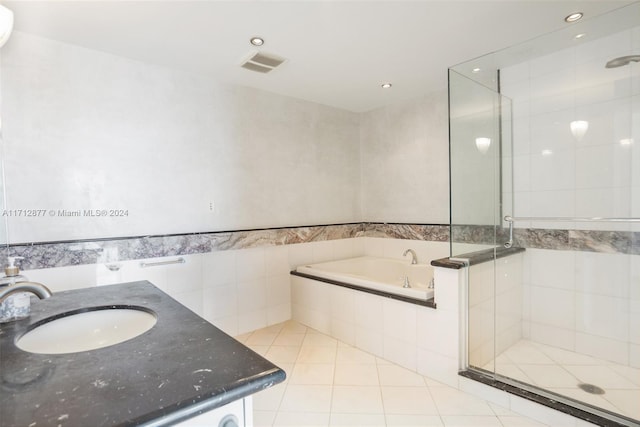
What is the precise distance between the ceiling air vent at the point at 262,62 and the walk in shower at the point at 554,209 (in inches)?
53.1

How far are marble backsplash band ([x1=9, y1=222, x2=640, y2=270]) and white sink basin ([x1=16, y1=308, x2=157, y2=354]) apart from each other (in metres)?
1.24

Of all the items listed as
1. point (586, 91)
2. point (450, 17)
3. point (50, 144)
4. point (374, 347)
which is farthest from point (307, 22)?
point (374, 347)

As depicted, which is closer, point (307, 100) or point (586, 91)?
point (586, 91)

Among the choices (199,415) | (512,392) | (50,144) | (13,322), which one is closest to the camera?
(199,415)

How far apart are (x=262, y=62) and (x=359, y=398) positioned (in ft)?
8.15

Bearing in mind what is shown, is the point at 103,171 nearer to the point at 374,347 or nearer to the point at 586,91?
the point at 374,347

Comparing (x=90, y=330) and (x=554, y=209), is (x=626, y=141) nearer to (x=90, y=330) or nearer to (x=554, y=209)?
(x=554, y=209)

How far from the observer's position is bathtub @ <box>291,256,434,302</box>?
8.01 ft

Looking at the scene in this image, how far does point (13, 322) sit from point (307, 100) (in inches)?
119

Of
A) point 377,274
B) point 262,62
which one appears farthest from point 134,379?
point 377,274

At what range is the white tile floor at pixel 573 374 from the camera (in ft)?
5.81

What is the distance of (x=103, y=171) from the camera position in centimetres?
234

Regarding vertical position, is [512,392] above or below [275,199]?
below

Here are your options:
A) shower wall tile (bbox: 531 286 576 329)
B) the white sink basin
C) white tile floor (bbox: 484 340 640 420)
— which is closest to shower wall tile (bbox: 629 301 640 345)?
white tile floor (bbox: 484 340 640 420)
